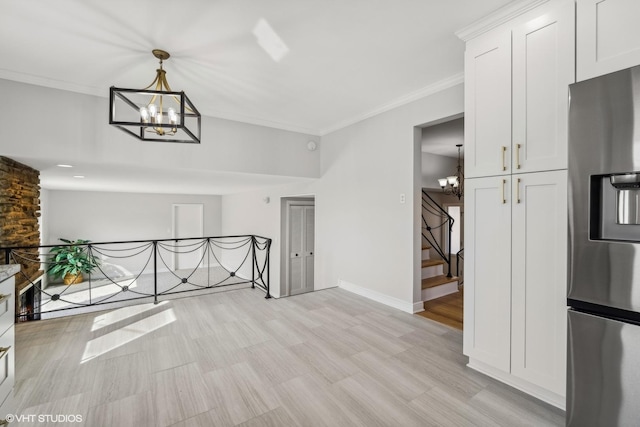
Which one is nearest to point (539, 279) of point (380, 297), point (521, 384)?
point (521, 384)

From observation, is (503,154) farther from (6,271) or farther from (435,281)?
(6,271)

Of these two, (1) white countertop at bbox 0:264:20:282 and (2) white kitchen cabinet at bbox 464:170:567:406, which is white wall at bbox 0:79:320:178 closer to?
(1) white countertop at bbox 0:264:20:282

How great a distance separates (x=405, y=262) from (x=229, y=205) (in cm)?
649

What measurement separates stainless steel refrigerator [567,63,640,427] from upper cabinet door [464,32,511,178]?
474mm

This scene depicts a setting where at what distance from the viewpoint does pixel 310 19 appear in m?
2.09

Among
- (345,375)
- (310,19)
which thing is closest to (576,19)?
(310,19)

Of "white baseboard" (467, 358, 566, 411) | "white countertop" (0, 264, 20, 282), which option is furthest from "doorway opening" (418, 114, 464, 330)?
"white countertop" (0, 264, 20, 282)

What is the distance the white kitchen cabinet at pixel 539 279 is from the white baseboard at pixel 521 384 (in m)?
0.07

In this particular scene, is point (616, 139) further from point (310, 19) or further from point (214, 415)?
point (214, 415)

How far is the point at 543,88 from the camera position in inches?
69.4

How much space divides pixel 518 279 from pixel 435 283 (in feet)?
7.22

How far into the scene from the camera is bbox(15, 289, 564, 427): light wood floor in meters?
1.70

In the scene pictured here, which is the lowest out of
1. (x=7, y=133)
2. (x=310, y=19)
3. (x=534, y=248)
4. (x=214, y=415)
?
(x=214, y=415)

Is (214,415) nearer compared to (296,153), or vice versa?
(214,415)
